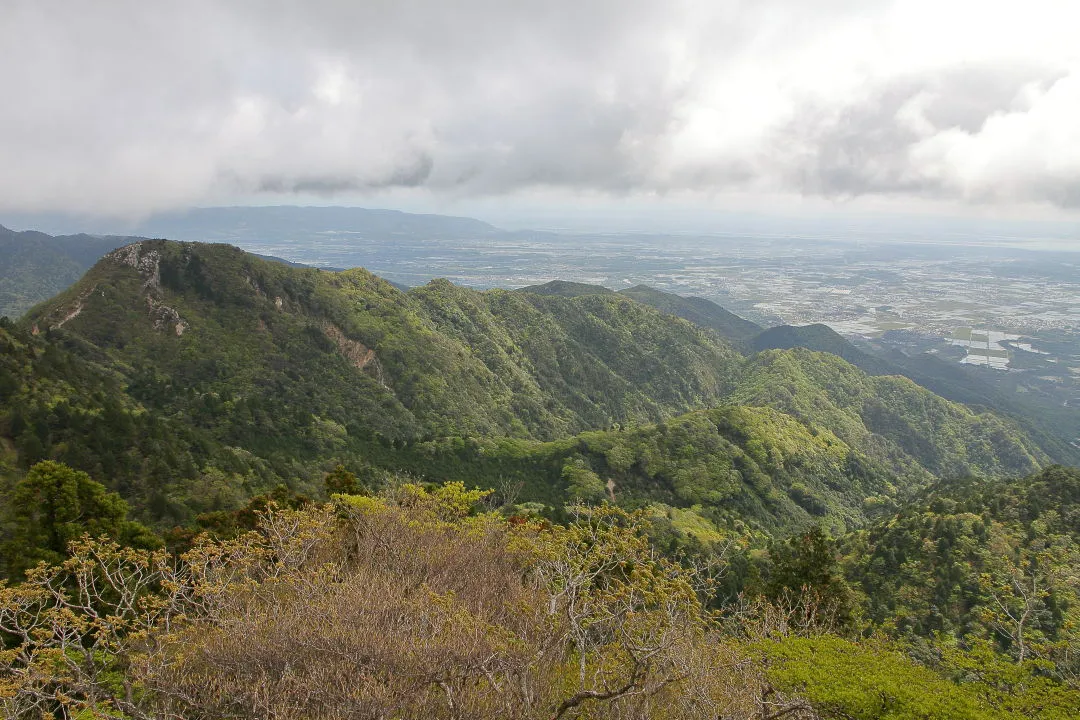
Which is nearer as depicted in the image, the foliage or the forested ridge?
the forested ridge

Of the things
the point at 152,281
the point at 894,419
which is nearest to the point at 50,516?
the point at 152,281

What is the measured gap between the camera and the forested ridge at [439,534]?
15148 millimetres

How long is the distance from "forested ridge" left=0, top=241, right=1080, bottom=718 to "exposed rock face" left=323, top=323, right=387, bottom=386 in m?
0.69

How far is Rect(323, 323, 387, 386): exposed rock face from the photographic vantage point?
4257 inches

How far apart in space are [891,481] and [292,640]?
12983 cm

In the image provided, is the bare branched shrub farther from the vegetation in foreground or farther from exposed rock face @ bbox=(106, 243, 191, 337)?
exposed rock face @ bbox=(106, 243, 191, 337)

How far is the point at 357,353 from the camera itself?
110188mm

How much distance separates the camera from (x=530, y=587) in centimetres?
2272

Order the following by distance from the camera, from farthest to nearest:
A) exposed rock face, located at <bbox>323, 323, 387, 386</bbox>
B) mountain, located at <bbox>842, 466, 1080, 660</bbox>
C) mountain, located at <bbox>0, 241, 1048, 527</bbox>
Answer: exposed rock face, located at <bbox>323, 323, 387, 386</bbox> → mountain, located at <bbox>0, 241, 1048, 527</bbox> → mountain, located at <bbox>842, 466, 1080, 660</bbox>

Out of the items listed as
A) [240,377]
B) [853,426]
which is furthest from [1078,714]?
[853,426]

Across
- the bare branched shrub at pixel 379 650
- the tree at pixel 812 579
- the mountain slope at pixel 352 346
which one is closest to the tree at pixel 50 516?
the bare branched shrub at pixel 379 650

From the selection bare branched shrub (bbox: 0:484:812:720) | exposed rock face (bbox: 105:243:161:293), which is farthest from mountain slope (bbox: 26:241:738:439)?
bare branched shrub (bbox: 0:484:812:720)

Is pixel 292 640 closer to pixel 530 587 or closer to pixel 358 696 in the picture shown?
pixel 358 696

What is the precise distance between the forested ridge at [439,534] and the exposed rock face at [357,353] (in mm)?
693
